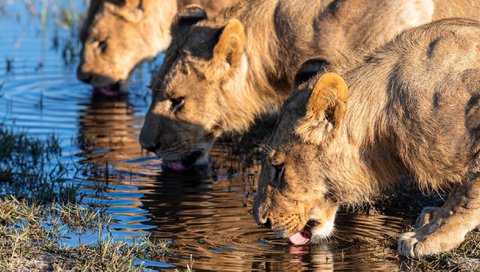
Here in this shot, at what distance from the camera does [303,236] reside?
7.84 metres

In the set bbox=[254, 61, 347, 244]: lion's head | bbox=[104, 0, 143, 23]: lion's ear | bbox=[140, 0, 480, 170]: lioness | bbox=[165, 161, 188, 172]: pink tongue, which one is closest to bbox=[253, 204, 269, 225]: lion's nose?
bbox=[254, 61, 347, 244]: lion's head

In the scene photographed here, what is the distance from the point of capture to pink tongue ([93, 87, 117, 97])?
14.3 m

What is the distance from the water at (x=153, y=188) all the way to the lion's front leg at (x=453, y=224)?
0.24 m

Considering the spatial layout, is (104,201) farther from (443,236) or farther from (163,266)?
(443,236)

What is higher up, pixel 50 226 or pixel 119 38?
pixel 119 38

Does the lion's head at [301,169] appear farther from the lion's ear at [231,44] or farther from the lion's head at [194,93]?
the lion's head at [194,93]

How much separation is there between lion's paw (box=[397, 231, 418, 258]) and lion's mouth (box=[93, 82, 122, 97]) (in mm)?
7515

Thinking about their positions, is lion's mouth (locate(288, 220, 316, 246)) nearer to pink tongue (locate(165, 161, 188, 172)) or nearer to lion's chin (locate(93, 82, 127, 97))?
pink tongue (locate(165, 161, 188, 172))

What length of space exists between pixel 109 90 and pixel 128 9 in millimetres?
1199

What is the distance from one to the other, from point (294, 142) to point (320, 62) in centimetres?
89

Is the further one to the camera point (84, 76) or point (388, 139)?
point (84, 76)

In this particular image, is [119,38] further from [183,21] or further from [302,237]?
[302,237]

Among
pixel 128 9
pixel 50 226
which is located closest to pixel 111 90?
pixel 128 9

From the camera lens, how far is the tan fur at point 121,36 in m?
13.6
